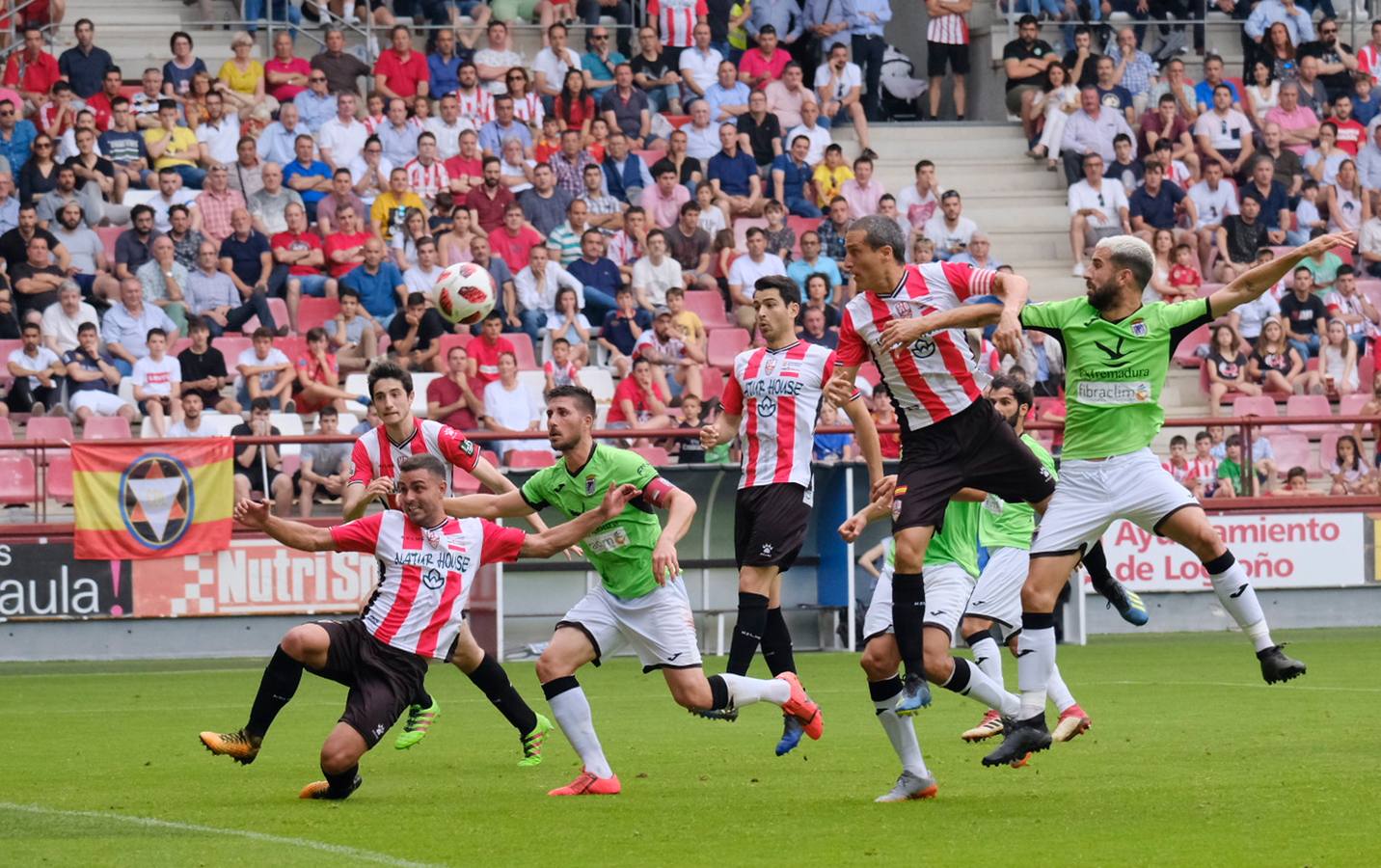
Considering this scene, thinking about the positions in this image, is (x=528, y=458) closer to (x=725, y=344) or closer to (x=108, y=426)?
(x=725, y=344)

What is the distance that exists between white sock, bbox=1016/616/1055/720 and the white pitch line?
10.2 feet

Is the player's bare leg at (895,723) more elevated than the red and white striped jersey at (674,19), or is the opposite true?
the red and white striped jersey at (674,19)

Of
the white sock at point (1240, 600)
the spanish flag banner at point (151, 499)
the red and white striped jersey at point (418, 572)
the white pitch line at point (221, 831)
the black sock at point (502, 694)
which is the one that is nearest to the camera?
the white pitch line at point (221, 831)

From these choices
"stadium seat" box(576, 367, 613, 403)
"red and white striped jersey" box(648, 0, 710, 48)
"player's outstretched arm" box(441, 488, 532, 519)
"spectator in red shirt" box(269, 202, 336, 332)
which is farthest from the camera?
"red and white striped jersey" box(648, 0, 710, 48)

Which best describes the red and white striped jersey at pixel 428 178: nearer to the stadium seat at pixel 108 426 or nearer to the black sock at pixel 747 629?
the stadium seat at pixel 108 426

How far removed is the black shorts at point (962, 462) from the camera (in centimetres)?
902

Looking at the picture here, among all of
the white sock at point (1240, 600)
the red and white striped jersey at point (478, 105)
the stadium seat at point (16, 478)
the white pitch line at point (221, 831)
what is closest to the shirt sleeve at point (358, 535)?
the white pitch line at point (221, 831)

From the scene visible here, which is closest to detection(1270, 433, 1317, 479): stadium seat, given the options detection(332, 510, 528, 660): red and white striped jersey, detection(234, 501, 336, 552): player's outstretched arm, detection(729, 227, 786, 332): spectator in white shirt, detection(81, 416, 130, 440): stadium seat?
detection(729, 227, 786, 332): spectator in white shirt

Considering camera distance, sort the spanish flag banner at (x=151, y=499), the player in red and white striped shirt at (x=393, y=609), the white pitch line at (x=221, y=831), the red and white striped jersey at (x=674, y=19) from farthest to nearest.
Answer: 1. the red and white striped jersey at (x=674, y=19)
2. the spanish flag banner at (x=151, y=499)
3. the player in red and white striped shirt at (x=393, y=609)
4. the white pitch line at (x=221, y=831)

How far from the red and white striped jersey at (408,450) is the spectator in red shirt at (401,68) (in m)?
13.2

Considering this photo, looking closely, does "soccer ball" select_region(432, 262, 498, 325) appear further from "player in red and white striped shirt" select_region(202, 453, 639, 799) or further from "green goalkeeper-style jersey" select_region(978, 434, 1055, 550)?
"player in red and white striped shirt" select_region(202, 453, 639, 799)

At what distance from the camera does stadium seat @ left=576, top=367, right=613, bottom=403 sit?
20.6 meters

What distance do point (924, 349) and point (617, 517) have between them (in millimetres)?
1624

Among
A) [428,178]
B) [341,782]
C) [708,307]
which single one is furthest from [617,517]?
[428,178]
